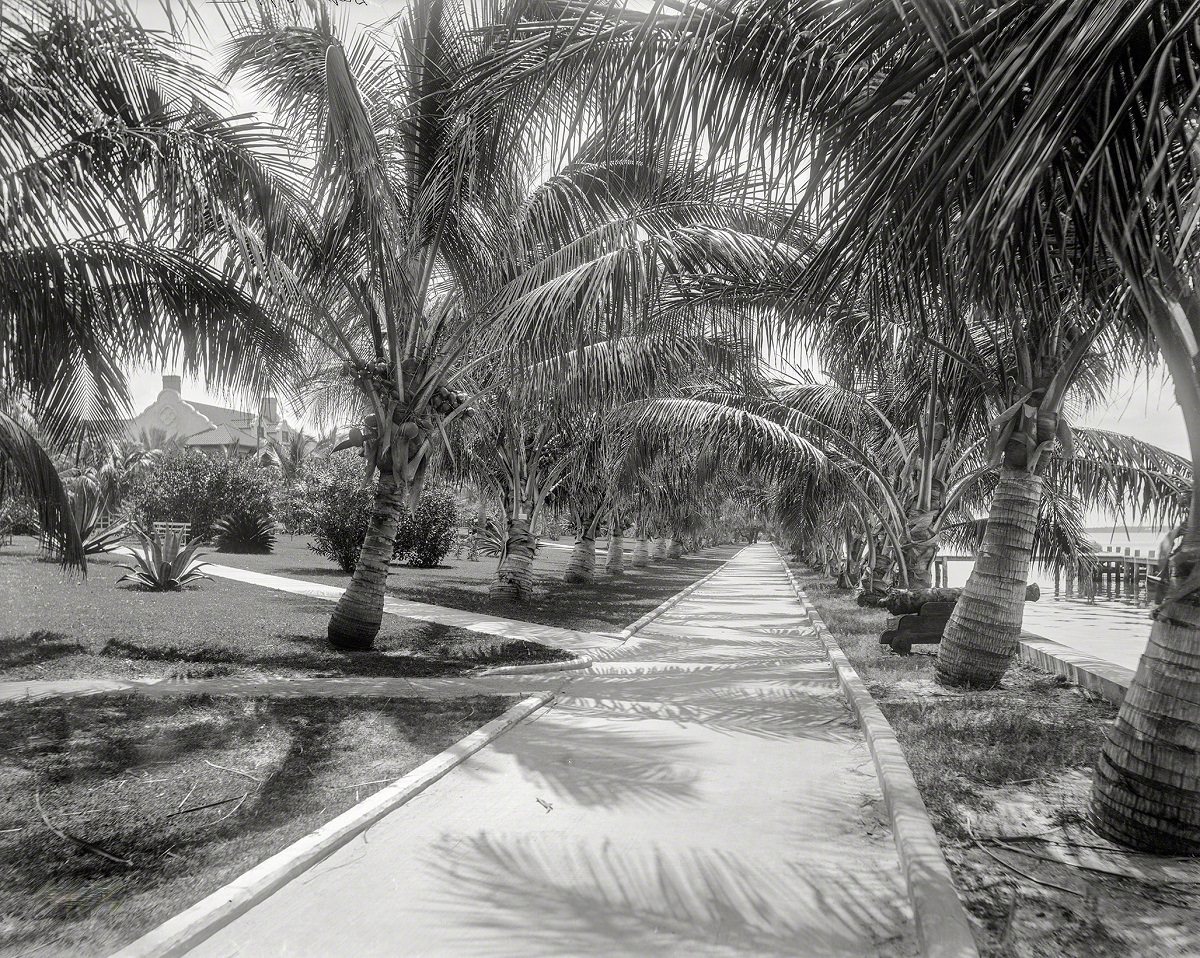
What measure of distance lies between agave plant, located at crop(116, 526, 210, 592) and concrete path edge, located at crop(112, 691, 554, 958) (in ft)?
37.1

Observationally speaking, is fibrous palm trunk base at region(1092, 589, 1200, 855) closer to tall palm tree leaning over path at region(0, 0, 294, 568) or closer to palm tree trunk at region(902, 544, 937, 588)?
tall palm tree leaning over path at region(0, 0, 294, 568)

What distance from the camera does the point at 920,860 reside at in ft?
12.8

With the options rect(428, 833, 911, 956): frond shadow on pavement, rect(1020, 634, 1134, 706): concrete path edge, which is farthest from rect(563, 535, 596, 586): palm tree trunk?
rect(428, 833, 911, 956): frond shadow on pavement

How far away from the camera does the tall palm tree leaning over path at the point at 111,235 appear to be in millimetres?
5875

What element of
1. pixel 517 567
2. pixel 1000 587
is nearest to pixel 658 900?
pixel 1000 587

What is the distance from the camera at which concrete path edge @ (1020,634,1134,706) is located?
7426 mm

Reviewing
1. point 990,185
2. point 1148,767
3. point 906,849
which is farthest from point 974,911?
point 990,185

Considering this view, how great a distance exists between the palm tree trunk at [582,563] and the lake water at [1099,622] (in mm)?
10795

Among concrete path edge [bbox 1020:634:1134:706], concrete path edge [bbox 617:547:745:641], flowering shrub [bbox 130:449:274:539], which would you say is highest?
flowering shrub [bbox 130:449:274:539]

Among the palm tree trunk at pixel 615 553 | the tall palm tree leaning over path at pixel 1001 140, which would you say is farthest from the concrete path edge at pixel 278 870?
the palm tree trunk at pixel 615 553

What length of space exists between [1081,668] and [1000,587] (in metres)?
1.35

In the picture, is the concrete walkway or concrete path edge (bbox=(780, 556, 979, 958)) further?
the concrete walkway

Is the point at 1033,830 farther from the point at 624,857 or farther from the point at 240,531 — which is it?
Result: the point at 240,531

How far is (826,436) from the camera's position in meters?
17.0
